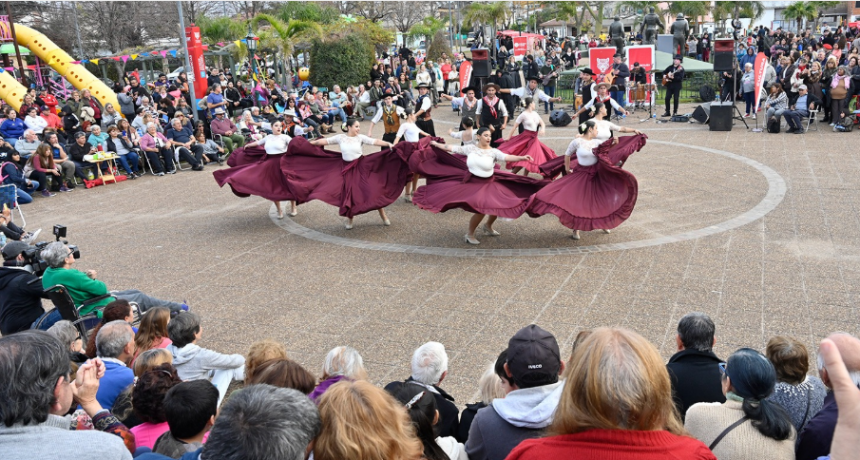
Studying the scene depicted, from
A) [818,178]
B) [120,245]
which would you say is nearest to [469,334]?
[120,245]

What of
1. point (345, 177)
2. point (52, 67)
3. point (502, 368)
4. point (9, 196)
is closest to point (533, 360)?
point (502, 368)

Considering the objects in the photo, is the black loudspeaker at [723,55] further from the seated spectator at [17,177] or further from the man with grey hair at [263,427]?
the man with grey hair at [263,427]

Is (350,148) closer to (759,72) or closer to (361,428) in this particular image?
(361,428)

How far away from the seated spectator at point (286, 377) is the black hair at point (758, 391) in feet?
7.00

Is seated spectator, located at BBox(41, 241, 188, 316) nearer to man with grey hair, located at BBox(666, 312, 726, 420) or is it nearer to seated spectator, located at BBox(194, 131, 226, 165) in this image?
man with grey hair, located at BBox(666, 312, 726, 420)

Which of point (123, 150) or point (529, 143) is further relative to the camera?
point (123, 150)

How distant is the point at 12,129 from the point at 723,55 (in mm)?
16475

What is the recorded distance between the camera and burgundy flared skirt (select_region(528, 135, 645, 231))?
27.5 feet

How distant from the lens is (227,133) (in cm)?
1705

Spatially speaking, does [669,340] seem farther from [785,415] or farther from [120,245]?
[120,245]

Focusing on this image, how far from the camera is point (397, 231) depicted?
10.0 metres

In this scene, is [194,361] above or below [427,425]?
below

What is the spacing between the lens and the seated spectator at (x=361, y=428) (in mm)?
2490

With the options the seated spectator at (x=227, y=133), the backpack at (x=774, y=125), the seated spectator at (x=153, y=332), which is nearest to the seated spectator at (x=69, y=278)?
the seated spectator at (x=153, y=332)
